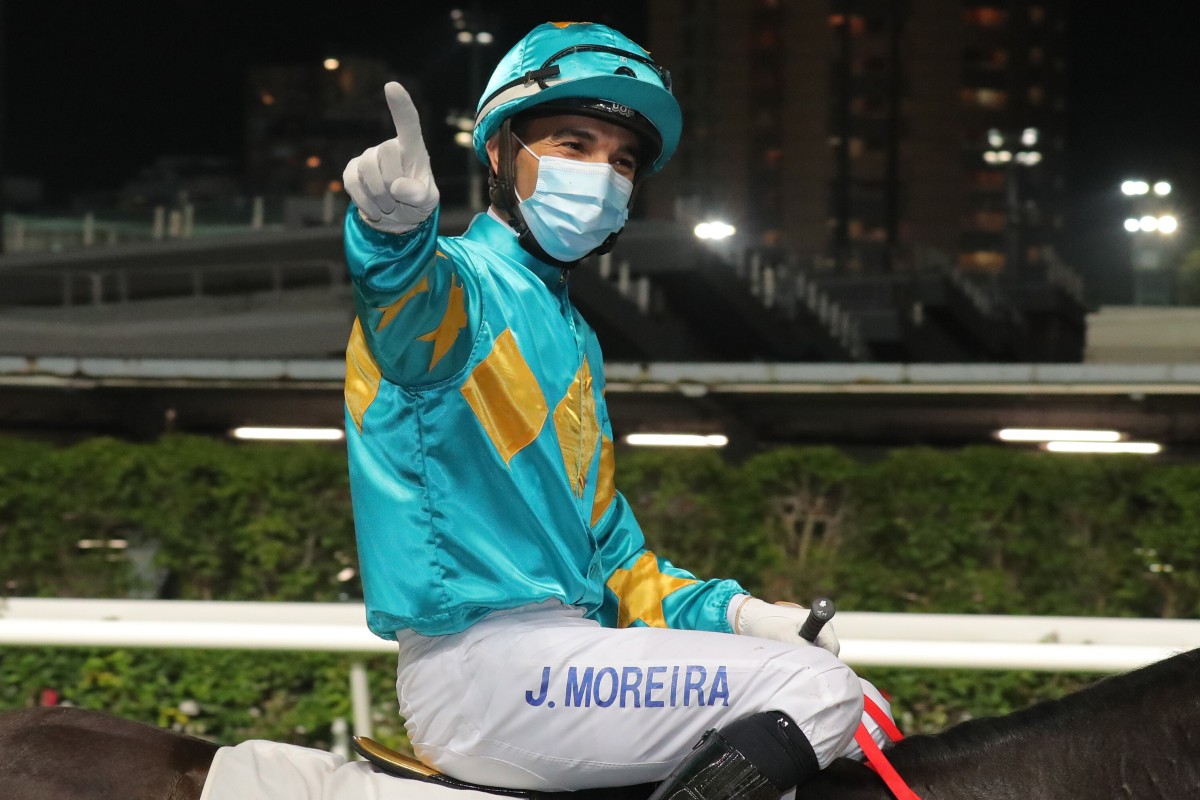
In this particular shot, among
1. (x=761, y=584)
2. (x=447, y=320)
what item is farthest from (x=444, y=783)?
(x=761, y=584)

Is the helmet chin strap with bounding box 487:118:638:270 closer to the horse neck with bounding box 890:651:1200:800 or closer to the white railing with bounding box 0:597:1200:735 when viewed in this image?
the horse neck with bounding box 890:651:1200:800

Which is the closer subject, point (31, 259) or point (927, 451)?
point (927, 451)

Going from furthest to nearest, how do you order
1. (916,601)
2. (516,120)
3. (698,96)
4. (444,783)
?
(698,96) → (916,601) → (516,120) → (444,783)

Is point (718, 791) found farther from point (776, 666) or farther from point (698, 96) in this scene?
point (698, 96)

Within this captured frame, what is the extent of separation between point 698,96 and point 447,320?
63.3 meters

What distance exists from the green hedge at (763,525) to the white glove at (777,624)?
3.30m

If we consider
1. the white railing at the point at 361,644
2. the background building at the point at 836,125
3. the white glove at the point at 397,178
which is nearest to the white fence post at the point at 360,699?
the white railing at the point at 361,644

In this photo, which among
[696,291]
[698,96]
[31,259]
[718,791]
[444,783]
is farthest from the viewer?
[698,96]

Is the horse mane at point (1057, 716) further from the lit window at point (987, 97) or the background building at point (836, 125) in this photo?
the lit window at point (987, 97)

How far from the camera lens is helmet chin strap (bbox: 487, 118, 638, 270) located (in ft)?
6.52

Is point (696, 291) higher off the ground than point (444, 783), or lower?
higher

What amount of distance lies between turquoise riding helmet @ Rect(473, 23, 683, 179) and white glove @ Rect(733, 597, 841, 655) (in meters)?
0.79

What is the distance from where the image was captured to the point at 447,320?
170 cm

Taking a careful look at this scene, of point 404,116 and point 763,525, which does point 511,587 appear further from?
point 763,525
